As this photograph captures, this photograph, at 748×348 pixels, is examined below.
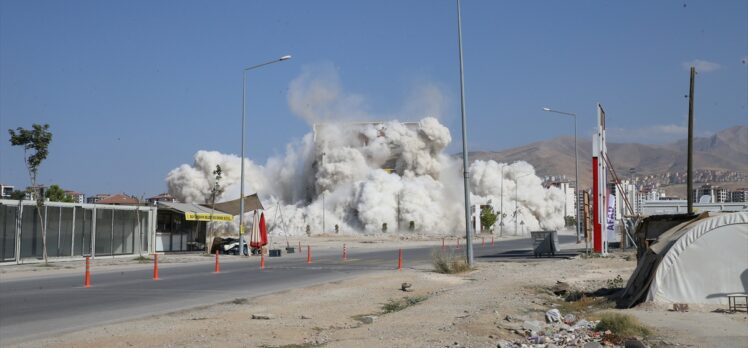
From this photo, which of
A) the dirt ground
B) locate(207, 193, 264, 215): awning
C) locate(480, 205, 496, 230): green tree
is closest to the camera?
the dirt ground

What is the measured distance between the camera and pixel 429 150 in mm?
115250

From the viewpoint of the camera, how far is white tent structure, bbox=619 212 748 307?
14.4 meters

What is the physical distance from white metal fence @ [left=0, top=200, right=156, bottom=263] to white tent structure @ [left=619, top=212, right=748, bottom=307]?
965 inches

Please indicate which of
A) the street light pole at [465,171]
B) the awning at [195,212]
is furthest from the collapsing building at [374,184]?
the street light pole at [465,171]

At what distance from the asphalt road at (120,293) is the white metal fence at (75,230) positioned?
16.6ft

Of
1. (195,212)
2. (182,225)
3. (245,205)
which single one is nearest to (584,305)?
(195,212)

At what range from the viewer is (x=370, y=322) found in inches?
478

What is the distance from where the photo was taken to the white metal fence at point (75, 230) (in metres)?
30.5

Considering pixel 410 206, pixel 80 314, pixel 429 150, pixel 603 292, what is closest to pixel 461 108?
pixel 603 292

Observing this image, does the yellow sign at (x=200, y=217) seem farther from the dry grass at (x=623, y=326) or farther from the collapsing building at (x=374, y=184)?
the collapsing building at (x=374, y=184)

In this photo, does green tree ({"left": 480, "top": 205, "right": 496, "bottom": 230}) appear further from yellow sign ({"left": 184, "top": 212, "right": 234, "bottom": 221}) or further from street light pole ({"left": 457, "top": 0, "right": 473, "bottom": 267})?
street light pole ({"left": 457, "top": 0, "right": 473, "bottom": 267})

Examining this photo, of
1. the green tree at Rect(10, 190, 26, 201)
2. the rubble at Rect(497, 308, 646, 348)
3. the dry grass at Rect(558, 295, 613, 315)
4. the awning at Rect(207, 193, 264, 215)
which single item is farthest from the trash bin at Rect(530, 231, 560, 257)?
the rubble at Rect(497, 308, 646, 348)

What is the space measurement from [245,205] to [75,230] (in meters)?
14.7

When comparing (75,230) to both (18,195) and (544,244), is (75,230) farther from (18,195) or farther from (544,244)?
(544,244)
